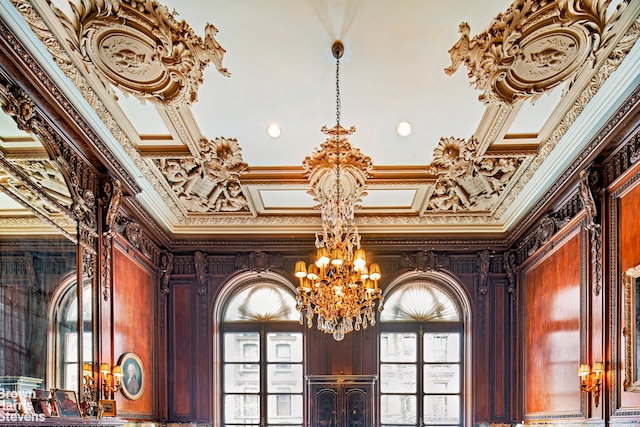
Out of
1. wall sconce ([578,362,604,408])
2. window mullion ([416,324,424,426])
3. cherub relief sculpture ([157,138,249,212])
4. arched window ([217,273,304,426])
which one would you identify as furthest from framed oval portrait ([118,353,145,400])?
wall sconce ([578,362,604,408])

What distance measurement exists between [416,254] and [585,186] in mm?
3888

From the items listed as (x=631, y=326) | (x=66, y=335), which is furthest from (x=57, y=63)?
(x=631, y=326)

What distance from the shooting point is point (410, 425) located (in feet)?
31.7

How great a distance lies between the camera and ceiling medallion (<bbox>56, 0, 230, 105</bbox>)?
4.40m

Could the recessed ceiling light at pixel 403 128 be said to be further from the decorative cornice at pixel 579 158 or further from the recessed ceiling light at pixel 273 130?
the decorative cornice at pixel 579 158

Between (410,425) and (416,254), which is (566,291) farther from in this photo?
(410,425)

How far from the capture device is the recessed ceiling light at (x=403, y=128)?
6398 millimetres

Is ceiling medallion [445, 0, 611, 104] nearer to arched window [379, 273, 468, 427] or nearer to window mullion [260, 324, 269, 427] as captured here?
arched window [379, 273, 468, 427]

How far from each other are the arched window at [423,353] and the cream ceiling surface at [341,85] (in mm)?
2400

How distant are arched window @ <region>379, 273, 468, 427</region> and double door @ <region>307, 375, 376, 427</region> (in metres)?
0.72

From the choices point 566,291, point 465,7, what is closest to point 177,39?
point 465,7

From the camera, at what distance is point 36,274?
4711mm

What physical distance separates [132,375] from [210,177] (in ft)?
8.76

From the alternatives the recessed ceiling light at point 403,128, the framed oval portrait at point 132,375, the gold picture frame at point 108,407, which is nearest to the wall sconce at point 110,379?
the gold picture frame at point 108,407
